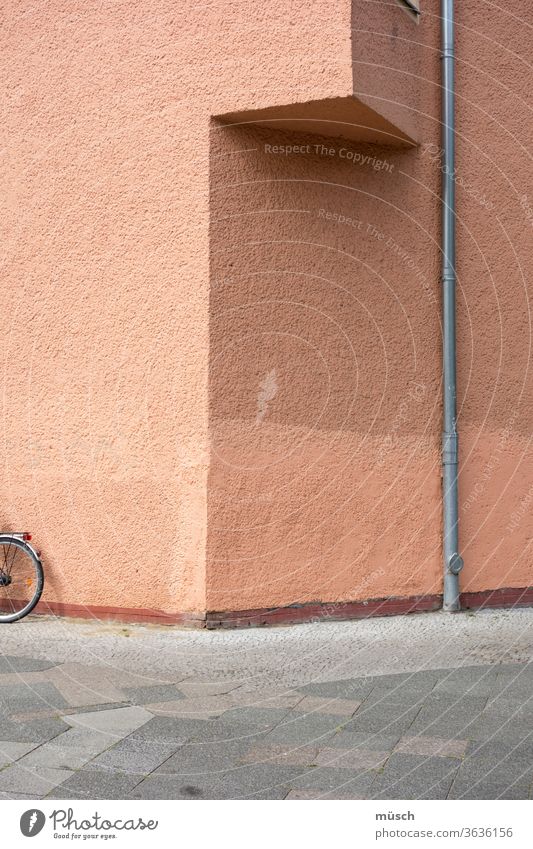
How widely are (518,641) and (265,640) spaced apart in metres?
1.67

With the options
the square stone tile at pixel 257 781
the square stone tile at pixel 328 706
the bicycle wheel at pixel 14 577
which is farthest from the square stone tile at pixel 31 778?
the bicycle wheel at pixel 14 577

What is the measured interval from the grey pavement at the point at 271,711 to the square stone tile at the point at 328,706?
0.01 m

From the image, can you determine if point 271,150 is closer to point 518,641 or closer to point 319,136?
point 319,136

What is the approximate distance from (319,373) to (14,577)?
282cm

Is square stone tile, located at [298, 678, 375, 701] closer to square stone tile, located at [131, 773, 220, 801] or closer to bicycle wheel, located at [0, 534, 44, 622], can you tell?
Answer: square stone tile, located at [131, 773, 220, 801]

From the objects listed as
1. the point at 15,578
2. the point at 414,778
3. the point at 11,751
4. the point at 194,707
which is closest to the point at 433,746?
the point at 414,778

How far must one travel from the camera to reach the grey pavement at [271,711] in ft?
12.7

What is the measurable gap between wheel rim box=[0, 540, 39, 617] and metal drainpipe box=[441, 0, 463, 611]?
10.3 ft

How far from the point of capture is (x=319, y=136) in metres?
7.01

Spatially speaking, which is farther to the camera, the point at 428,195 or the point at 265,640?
the point at 428,195

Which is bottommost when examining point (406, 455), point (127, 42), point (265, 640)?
point (265, 640)

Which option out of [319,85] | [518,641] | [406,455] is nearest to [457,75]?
[319,85]

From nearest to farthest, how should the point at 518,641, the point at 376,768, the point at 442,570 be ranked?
the point at 376,768
the point at 518,641
the point at 442,570

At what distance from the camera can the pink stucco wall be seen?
6.76 m
